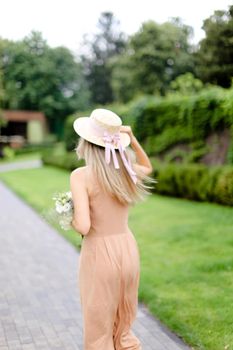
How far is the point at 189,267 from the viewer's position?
645 centimetres

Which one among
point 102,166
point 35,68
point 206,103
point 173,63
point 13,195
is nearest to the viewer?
point 102,166

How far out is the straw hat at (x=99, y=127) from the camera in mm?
3109

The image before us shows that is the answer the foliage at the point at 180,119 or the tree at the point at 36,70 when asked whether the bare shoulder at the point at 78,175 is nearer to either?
the foliage at the point at 180,119

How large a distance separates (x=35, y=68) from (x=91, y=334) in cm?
1720

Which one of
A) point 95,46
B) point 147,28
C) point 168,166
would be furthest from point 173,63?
point 95,46

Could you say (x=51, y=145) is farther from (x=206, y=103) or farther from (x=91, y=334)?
(x=91, y=334)

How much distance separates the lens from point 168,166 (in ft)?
45.8

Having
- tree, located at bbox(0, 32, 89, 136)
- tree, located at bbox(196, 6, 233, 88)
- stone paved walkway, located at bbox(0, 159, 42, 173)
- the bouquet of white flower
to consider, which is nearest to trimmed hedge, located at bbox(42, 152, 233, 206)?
tree, located at bbox(196, 6, 233, 88)

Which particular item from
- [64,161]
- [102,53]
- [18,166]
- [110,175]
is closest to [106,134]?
[110,175]

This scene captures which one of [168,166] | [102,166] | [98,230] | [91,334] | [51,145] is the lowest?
[51,145]

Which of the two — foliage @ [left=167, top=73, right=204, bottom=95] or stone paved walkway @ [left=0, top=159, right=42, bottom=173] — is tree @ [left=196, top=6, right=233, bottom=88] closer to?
foliage @ [left=167, top=73, right=204, bottom=95]

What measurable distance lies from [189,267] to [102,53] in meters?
54.1

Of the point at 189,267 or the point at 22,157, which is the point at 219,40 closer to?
the point at 189,267

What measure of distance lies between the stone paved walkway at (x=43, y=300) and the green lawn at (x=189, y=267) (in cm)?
22
